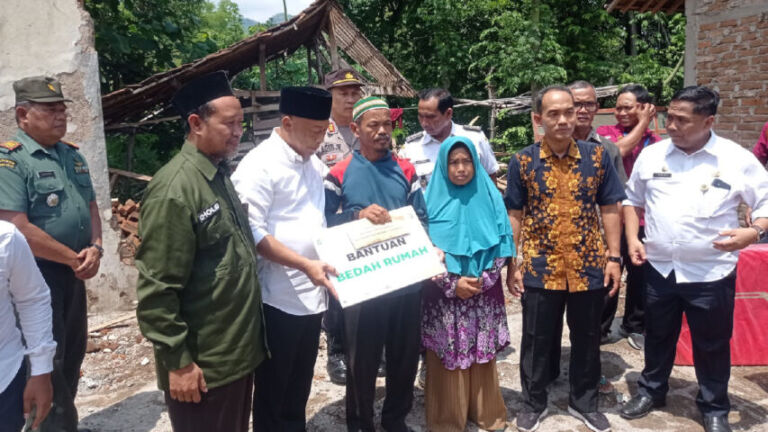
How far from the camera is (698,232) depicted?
306cm

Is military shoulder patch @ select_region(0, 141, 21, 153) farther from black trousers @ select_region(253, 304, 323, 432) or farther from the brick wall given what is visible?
the brick wall

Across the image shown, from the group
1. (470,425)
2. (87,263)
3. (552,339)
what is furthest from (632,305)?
(87,263)

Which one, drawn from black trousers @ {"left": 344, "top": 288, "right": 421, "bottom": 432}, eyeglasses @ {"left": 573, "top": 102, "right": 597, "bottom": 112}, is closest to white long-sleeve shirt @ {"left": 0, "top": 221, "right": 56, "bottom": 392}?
black trousers @ {"left": 344, "top": 288, "right": 421, "bottom": 432}

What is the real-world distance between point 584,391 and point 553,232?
1.09 m

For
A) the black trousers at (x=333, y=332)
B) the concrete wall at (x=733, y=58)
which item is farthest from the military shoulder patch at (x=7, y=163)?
the concrete wall at (x=733, y=58)

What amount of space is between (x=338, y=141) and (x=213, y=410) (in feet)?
7.90

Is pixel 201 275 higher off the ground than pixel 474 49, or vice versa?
pixel 474 49

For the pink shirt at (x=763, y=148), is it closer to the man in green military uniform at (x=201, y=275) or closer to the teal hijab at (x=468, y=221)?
the teal hijab at (x=468, y=221)

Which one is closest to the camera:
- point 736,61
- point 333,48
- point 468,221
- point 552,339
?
point 468,221

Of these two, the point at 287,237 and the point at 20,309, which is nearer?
the point at 20,309

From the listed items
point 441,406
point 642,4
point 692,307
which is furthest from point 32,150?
point 642,4

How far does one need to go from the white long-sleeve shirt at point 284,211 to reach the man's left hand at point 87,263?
1.32 metres

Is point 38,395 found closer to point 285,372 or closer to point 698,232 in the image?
point 285,372

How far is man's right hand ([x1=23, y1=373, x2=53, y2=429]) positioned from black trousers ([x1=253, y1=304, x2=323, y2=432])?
94 cm
